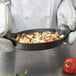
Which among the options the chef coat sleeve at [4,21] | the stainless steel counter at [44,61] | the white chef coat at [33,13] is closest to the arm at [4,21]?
the chef coat sleeve at [4,21]

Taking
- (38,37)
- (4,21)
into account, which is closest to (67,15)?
(38,37)

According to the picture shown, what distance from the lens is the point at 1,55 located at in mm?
962

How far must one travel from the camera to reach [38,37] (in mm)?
1206

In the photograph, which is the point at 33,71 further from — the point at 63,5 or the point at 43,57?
the point at 63,5

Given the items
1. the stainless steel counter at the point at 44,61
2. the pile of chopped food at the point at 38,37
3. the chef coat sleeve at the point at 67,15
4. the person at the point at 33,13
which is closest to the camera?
the stainless steel counter at the point at 44,61

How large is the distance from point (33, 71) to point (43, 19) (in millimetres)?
738

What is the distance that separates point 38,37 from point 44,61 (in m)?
0.17

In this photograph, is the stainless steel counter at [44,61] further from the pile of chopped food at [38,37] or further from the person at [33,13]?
the person at [33,13]

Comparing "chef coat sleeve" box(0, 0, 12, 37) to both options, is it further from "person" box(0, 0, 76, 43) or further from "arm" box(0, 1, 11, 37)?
"person" box(0, 0, 76, 43)

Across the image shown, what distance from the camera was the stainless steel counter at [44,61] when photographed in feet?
3.22

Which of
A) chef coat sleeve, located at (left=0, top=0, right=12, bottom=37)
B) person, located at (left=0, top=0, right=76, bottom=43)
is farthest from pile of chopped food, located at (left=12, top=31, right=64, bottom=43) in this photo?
person, located at (left=0, top=0, right=76, bottom=43)

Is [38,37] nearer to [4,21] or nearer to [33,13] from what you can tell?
[4,21]

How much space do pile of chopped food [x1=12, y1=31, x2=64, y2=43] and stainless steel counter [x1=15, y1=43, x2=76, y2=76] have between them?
0.28ft

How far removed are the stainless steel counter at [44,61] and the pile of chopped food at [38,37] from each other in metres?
0.09
